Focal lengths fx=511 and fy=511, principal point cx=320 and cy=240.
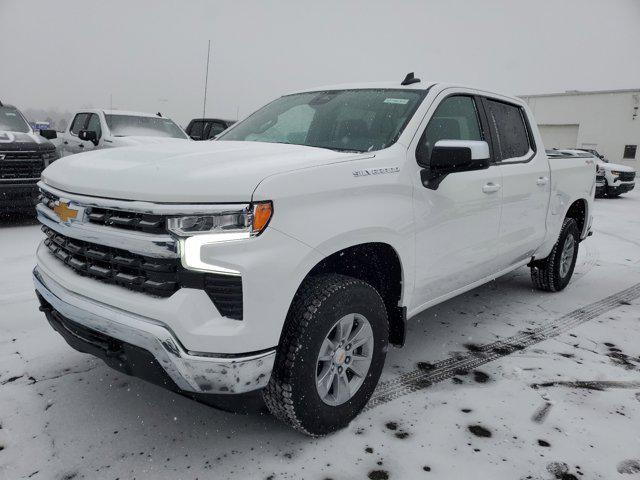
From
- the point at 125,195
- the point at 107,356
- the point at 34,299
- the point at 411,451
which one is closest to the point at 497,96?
the point at 411,451

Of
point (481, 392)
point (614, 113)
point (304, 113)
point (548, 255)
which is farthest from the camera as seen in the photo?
point (614, 113)

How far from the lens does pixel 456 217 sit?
300 cm

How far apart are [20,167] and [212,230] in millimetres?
6079

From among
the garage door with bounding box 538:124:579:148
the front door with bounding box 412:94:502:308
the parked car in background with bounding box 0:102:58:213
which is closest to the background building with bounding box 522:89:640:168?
the garage door with bounding box 538:124:579:148

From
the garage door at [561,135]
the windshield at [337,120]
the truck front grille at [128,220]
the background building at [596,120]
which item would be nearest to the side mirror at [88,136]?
the windshield at [337,120]

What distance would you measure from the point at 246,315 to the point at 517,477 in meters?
1.37

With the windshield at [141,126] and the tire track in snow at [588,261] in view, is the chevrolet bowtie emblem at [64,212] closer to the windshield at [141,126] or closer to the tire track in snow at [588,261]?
the tire track in snow at [588,261]

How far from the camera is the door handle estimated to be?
325 cm

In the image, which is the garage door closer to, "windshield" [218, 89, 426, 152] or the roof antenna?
the roof antenna

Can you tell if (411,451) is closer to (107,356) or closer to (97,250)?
(107,356)

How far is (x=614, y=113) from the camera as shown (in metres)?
34.2

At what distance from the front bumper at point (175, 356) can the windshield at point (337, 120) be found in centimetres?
134

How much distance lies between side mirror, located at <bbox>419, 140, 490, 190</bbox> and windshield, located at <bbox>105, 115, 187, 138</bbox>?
7.67 m

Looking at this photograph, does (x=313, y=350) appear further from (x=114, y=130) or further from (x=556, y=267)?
(x=114, y=130)
